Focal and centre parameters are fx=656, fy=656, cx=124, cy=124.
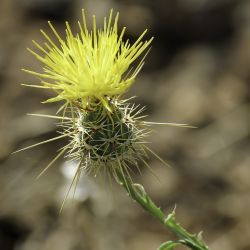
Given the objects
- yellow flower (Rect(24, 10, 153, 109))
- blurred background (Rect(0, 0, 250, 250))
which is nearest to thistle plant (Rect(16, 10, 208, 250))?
yellow flower (Rect(24, 10, 153, 109))

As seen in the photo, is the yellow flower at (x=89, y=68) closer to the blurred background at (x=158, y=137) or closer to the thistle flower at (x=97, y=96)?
the thistle flower at (x=97, y=96)

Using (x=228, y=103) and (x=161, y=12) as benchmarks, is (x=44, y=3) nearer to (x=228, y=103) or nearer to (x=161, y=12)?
(x=161, y=12)

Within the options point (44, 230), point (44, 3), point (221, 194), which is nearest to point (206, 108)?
point (221, 194)

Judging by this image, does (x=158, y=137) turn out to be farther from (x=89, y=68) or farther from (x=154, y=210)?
(x=89, y=68)

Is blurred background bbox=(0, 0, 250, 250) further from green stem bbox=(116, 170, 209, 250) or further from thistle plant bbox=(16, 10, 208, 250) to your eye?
thistle plant bbox=(16, 10, 208, 250)

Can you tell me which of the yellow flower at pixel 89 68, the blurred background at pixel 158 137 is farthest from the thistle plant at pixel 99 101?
the blurred background at pixel 158 137

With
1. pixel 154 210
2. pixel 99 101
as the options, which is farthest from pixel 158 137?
pixel 99 101
